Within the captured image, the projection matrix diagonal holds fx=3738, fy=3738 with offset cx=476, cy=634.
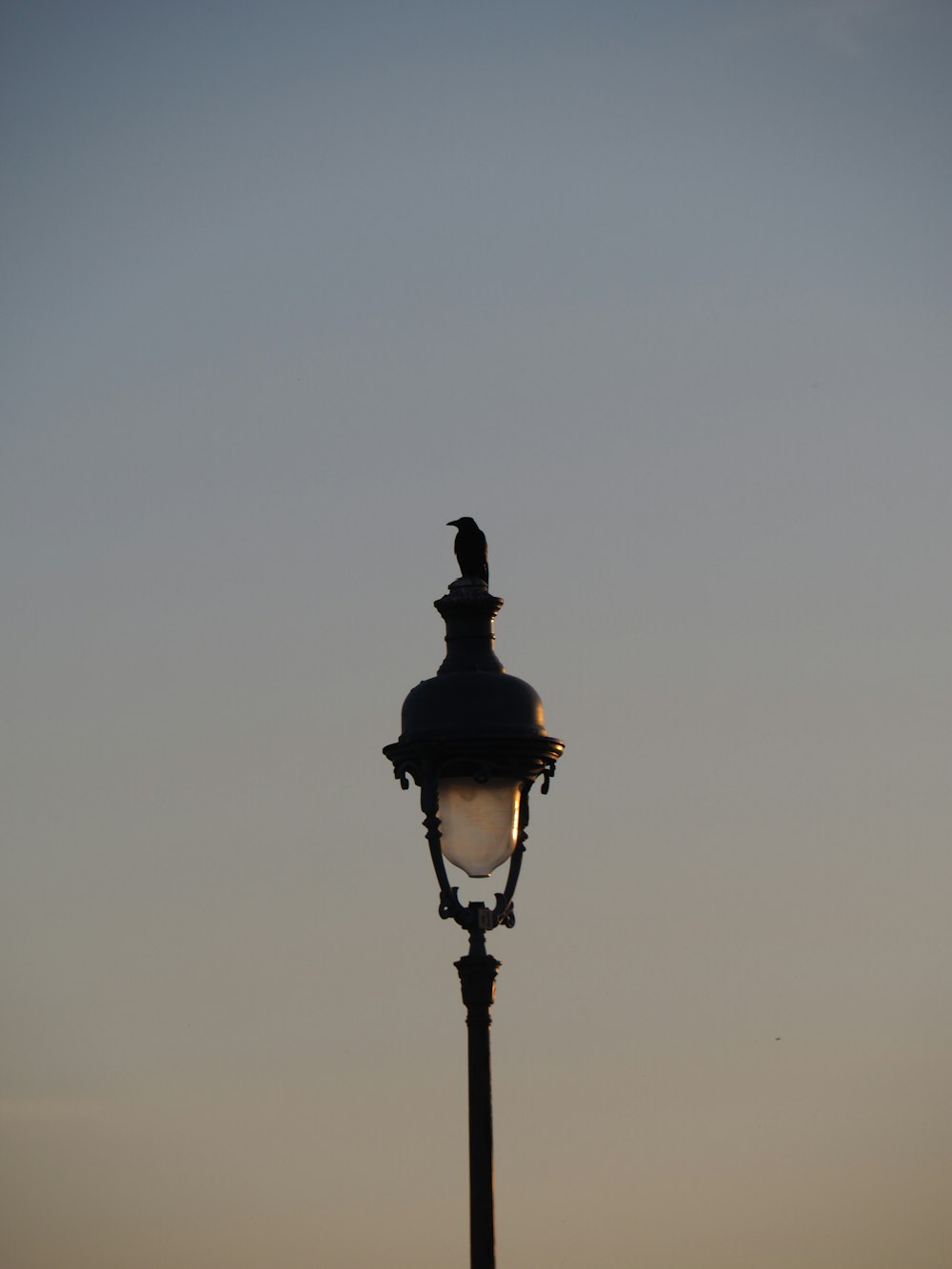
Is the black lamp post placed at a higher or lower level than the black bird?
lower

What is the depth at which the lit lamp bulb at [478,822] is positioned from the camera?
20453 mm

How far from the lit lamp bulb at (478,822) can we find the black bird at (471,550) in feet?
4.70

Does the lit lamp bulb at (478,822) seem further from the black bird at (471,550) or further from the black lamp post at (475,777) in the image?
the black bird at (471,550)

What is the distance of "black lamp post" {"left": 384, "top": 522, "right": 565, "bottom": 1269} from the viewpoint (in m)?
20.3

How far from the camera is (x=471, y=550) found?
70.4 ft

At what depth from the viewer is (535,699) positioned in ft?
68.2

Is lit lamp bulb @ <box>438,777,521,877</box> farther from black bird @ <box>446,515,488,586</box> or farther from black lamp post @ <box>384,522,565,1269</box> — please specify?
black bird @ <box>446,515,488,586</box>

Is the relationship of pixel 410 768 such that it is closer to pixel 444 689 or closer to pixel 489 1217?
pixel 444 689

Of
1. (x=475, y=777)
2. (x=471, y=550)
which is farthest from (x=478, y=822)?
(x=471, y=550)

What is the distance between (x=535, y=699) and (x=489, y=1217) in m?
2.93

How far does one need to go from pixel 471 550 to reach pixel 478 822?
1.78 meters

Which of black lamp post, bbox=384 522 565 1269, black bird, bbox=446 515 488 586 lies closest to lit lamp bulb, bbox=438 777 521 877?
black lamp post, bbox=384 522 565 1269

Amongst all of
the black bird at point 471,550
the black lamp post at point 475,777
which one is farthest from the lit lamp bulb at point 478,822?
the black bird at point 471,550

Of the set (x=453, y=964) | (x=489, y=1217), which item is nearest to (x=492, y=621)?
(x=453, y=964)
